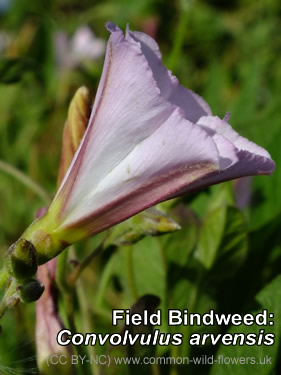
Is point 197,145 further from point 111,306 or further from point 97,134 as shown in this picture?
point 111,306

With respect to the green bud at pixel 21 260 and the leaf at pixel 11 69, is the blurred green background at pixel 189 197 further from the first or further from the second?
the green bud at pixel 21 260

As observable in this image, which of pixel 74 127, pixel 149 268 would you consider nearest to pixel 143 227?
pixel 74 127

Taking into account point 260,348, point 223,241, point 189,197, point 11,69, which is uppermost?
point 11,69

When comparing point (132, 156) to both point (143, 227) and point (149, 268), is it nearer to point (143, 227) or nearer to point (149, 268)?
point (143, 227)

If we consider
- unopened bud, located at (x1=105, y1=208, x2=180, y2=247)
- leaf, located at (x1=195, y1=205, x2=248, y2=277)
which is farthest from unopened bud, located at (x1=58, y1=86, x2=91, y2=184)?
leaf, located at (x1=195, y1=205, x2=248, y2=277)

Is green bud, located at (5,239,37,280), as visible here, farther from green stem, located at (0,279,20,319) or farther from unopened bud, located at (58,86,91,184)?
unopened bud, located at (58,86,91,184)

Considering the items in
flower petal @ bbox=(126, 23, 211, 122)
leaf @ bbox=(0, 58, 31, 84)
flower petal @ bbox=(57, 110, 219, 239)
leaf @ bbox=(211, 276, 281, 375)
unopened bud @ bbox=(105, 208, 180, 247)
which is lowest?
leaf @ bbox=(211, 276, 281, 375)

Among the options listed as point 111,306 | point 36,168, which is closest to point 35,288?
point 111,306
